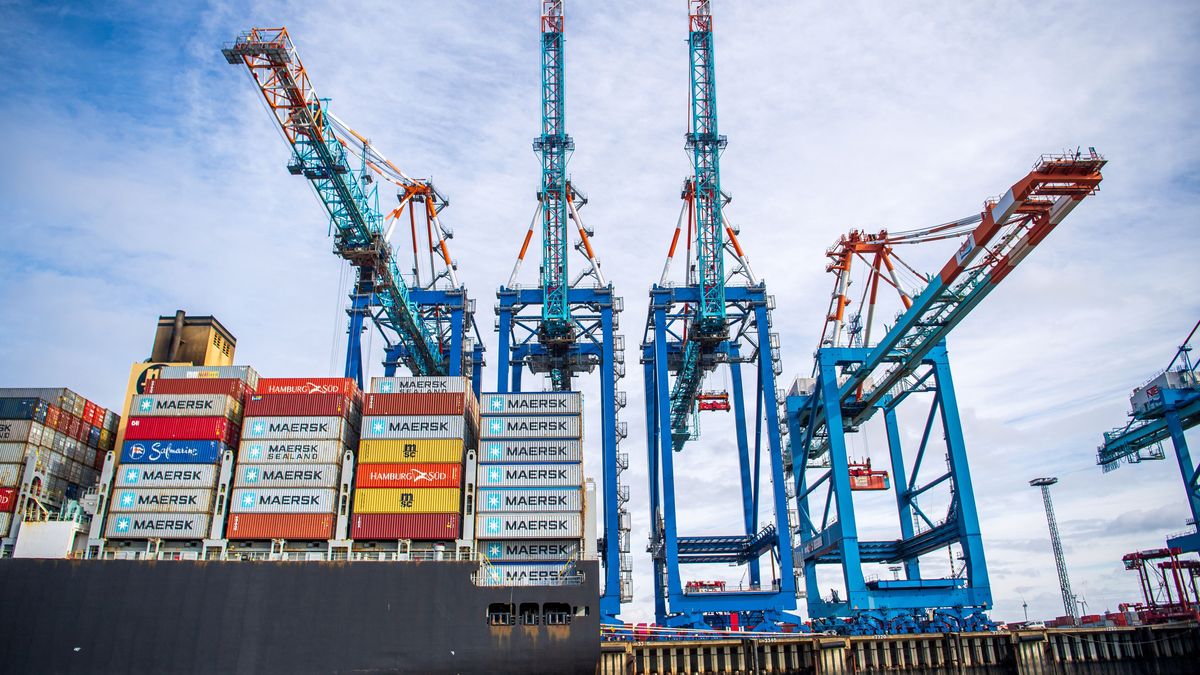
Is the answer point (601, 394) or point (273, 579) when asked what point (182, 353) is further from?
point (601, 394)

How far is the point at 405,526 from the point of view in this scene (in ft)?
95.8

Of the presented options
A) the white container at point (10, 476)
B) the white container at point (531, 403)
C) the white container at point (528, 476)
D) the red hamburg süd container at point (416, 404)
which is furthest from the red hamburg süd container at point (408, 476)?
the white container at point (10, 476)

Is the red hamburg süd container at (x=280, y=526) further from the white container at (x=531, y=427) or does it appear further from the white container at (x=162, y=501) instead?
the white container at (x=531, y=427)

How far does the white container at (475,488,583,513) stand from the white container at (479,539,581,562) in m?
1.13

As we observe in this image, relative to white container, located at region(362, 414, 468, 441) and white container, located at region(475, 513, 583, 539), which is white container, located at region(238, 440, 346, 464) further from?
white container, located at region(475, 513, 583, 539)

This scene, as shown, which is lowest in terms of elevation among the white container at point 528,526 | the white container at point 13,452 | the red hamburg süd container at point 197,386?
the white container at point 528,526

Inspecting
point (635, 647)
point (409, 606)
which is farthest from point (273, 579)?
point (635, 647)

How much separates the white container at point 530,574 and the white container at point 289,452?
23.5ft

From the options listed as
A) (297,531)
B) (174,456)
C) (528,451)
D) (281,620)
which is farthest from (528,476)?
(174,456)

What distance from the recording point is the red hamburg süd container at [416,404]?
31.3 meters

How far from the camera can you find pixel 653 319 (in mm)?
45562

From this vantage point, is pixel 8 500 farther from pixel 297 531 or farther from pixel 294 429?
pixel 297 531

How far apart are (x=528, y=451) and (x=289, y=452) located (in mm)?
8732

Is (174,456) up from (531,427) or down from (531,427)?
down
